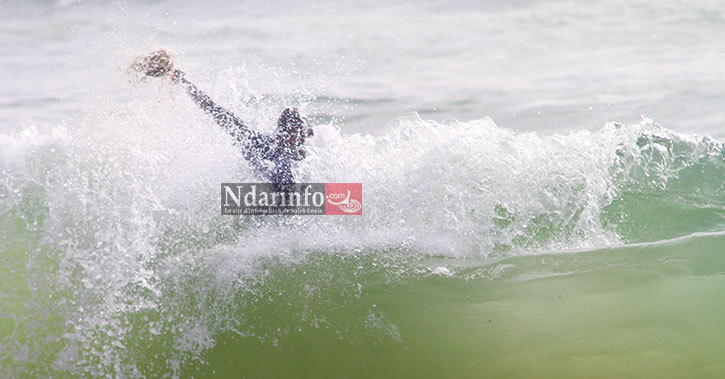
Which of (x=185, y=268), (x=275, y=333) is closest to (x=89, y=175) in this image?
(x=185, y=268)

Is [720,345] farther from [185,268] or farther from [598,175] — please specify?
[185,268]

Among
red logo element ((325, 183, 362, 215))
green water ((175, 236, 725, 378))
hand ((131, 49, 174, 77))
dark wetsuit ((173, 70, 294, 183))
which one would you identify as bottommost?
green water ((175, 236, 725, 378))

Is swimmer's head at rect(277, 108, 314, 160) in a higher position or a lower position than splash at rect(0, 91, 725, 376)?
higher

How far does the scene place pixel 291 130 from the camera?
4.07 meters

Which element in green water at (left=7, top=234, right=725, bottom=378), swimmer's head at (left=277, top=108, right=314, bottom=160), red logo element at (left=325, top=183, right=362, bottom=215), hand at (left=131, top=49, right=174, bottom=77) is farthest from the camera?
red logo element at (left=325, top=183, right=362, bottom=215)

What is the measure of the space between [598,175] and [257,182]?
168 inches

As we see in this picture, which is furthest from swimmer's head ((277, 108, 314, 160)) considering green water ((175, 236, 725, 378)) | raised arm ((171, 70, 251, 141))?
green water ((175, 236, 725, 378))

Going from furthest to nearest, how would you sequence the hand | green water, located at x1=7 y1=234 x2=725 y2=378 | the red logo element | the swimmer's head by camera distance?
the red logo element < the swimmer's head < the hand < green water, located at x1=7 y1=234 x2=725 y2=378

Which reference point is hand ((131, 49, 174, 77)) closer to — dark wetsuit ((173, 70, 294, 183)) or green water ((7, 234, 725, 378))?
dark wetsuit ((173, 70, 294, 183))

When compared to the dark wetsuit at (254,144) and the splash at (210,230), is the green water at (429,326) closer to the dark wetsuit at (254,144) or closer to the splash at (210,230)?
the splash at (210,230)

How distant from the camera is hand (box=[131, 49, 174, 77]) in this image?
3.93 metres

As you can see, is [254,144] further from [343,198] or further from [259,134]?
[343,198]

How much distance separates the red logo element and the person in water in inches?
14.4

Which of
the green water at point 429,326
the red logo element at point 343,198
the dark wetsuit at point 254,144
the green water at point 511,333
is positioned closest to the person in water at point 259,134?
the dark wetsuit at point 254,144
